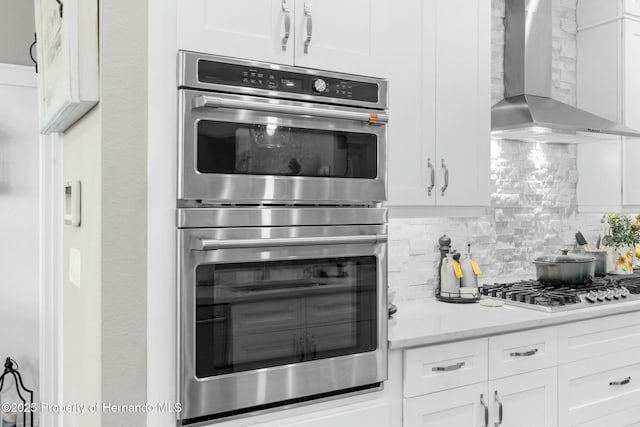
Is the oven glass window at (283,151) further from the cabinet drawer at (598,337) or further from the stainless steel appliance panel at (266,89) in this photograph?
the cabinet drawer at (598,337)

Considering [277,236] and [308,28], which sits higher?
[308,28]

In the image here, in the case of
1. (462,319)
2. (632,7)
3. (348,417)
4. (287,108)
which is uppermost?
(632,7)

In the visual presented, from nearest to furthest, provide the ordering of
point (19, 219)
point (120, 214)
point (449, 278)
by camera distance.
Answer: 1. point (120, 214)
2. point (449, 278)
3. point (19, 219)

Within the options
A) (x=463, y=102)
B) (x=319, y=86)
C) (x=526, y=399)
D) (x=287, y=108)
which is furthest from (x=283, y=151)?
(x=526, y=399)

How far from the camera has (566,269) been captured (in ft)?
8.89

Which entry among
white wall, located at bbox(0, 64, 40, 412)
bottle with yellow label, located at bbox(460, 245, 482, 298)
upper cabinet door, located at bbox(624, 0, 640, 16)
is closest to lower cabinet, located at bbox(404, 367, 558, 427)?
bottle with yellow label, located at bbox(460, 245, 482, 298)

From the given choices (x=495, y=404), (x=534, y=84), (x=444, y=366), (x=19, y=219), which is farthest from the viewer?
(x=534, y=84)

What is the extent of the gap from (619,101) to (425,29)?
1709 millimetres

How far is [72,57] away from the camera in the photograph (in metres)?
1.43

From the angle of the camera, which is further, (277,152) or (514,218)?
(514,218)

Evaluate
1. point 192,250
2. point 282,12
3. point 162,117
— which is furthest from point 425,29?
point 192,250

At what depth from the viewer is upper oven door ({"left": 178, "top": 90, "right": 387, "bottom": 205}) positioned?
4.96 ft

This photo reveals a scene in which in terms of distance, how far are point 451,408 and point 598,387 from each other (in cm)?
94

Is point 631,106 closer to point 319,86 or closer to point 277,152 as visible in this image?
point 319,86
